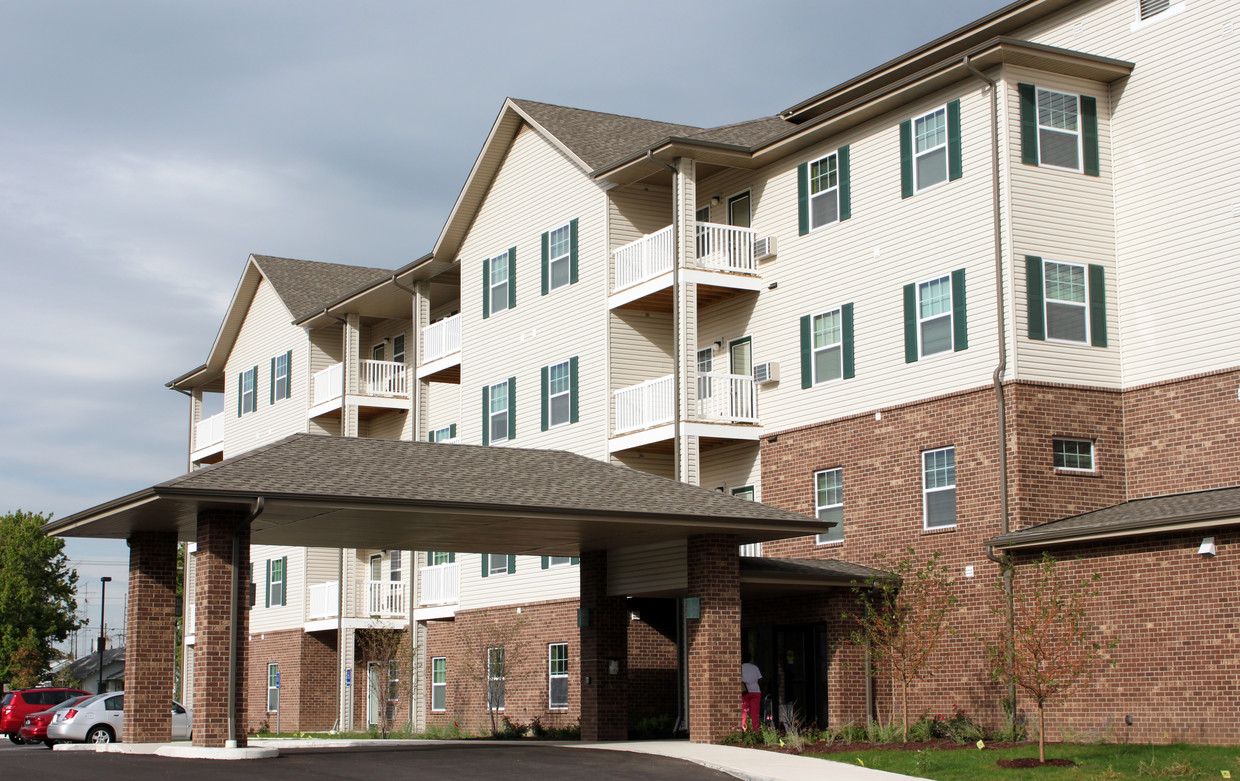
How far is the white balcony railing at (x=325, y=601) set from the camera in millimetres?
44562

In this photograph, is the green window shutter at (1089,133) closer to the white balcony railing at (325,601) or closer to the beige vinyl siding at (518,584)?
the beige vinyl siding at (518,584)

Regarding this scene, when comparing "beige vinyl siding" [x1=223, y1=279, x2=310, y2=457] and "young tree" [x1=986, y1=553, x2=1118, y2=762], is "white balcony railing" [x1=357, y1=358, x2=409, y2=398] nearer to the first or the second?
"beige vinyl siding" [x1=223, y1=279, x2=310, y2=457]

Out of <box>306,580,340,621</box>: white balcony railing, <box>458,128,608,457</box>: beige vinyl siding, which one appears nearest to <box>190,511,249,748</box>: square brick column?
<box>458,128,608,457</box>: beige vinyl siding

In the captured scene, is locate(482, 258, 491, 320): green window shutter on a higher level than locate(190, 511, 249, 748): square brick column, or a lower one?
higher

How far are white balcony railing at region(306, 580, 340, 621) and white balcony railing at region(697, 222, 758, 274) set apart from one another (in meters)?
19.3

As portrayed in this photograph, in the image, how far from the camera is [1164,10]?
2611cm

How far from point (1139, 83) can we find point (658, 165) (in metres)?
10.3

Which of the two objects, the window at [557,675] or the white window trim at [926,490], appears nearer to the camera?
the white window trim at [926,490]

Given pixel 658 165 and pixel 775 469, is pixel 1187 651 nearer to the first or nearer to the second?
pixel 775 469

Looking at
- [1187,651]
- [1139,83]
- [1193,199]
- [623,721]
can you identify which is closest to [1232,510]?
[1187,651]

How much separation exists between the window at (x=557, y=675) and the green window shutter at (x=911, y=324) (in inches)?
470

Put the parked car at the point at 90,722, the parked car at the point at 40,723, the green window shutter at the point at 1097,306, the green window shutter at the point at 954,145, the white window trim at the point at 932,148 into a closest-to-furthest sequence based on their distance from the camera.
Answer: the green window shutter at the point at 1097,306 < the green window shutter at the point at 954,145 < the white window trim at the point at 932,148 < the parked car at the point at 90,722 < the parked car at the point at 40,723

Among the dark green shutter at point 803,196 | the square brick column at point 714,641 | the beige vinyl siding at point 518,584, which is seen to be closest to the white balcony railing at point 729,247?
the dark green shutter at point 803,196

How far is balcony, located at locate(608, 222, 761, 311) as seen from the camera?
30.8 meters
